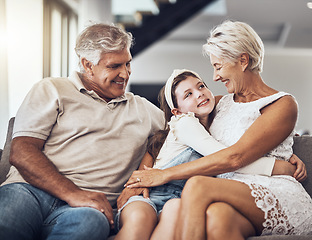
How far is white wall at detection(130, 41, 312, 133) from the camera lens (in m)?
9.51

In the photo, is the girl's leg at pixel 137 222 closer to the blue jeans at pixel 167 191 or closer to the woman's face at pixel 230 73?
the blue jeans at pixel 167 191

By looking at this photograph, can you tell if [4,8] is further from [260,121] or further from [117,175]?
[260,121]

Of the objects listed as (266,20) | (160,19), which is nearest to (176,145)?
(160,19)

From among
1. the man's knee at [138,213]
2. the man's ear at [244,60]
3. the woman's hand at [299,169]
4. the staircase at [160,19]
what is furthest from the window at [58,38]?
the woman's hand at [299,169]

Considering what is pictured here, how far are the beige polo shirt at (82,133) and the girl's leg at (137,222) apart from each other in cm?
29

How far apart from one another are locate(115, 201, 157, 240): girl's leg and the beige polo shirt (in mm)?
290

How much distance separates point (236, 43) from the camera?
176cm

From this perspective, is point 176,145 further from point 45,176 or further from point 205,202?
point 45,176

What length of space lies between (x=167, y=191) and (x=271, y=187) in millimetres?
431

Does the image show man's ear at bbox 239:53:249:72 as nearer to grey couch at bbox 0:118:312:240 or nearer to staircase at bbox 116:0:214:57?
grey couch at bbox 0:118:312:240

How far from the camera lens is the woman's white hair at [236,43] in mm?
1760

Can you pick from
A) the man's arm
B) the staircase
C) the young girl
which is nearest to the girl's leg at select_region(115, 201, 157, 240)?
the young girl

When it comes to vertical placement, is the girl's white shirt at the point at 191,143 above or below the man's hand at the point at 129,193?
above

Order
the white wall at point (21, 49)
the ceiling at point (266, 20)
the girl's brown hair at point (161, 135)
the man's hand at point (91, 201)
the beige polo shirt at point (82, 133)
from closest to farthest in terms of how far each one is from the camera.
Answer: the man's hand at point (91, 201) < the beige polo shirt at point (82, 133) < the girl's brown hair at point (161, 135) < the white wall at point (21, 49) < the ceiling at point (266, 20)
